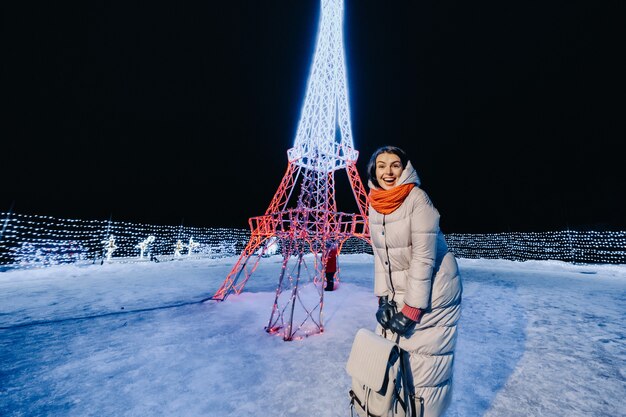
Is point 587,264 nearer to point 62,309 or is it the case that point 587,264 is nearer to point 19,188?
point 62,309

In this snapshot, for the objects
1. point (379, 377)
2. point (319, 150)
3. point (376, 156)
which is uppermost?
point (319, 150)

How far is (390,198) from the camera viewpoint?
182 cm

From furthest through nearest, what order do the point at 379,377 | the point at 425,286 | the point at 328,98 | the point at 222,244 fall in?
the point at 222,244 → the point at 328,98 → the point at 425,286 → the point at 379,377

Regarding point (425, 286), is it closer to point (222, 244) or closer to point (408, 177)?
point (408, 177)

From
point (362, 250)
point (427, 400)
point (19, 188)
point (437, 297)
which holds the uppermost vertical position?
point (19, 188)

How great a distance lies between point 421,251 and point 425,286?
230 millimetres

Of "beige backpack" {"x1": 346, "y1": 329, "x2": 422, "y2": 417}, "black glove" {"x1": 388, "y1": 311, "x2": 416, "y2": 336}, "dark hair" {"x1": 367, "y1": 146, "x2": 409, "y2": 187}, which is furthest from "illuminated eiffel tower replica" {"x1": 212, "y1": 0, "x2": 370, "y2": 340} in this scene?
"beige backpack" {"x1": 346, "y1": 329, "x2": 422, "y2": 417}

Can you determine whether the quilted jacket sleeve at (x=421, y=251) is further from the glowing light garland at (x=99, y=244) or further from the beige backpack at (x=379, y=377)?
the glowing light garland at (x=99, y=244)

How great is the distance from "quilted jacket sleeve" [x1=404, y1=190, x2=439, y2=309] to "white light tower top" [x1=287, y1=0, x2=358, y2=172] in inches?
210

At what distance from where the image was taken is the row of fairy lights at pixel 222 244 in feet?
43.3

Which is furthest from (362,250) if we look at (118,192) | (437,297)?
(118,192)

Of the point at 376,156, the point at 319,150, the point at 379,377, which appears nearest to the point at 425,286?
the point at 379,377

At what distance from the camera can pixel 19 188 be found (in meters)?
25.5

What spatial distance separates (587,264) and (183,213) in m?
42.6
